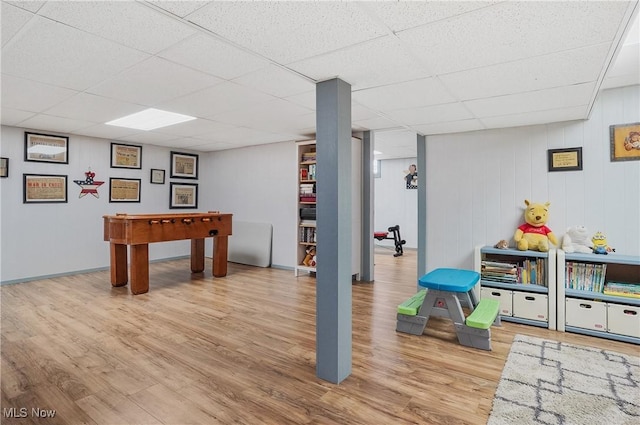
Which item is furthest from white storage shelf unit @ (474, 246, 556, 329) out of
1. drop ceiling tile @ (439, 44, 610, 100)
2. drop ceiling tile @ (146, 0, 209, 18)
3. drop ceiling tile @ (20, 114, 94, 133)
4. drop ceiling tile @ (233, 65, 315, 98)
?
drop ceiling tile @ (20, 114, 94, 133)

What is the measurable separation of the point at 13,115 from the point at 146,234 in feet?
7.06

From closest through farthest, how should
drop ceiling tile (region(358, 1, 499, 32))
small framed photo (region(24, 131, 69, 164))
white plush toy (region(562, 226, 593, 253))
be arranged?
drop ceiling tile (region(358, 1, 499, 32)) → white plush toy (region(562, 226, 593, 253)) → small framed photo (region(24, 131, 69, 164))

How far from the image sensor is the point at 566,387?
90.0 inches

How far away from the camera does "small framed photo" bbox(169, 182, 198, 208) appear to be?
23.5 feet

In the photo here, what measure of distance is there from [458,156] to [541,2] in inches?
116

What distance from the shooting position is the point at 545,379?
239 centimetres

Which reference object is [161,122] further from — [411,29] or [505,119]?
[505,119]

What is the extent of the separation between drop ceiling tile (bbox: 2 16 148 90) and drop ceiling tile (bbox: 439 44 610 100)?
7.68 feet

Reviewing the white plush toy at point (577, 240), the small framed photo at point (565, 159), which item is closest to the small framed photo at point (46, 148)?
the small framed photo at point (565, 159)

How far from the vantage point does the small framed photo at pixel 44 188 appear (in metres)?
5.18

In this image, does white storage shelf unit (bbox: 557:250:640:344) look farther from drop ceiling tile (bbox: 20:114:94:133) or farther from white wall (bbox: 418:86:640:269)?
drop ceiling tile (bbox: 20:114:94:133)

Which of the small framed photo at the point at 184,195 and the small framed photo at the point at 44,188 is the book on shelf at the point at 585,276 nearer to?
the small framed photo at the point at 184,195

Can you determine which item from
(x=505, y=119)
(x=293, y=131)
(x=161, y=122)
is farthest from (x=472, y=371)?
(x=161, y=122)

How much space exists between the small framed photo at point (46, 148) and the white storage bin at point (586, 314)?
720cm
